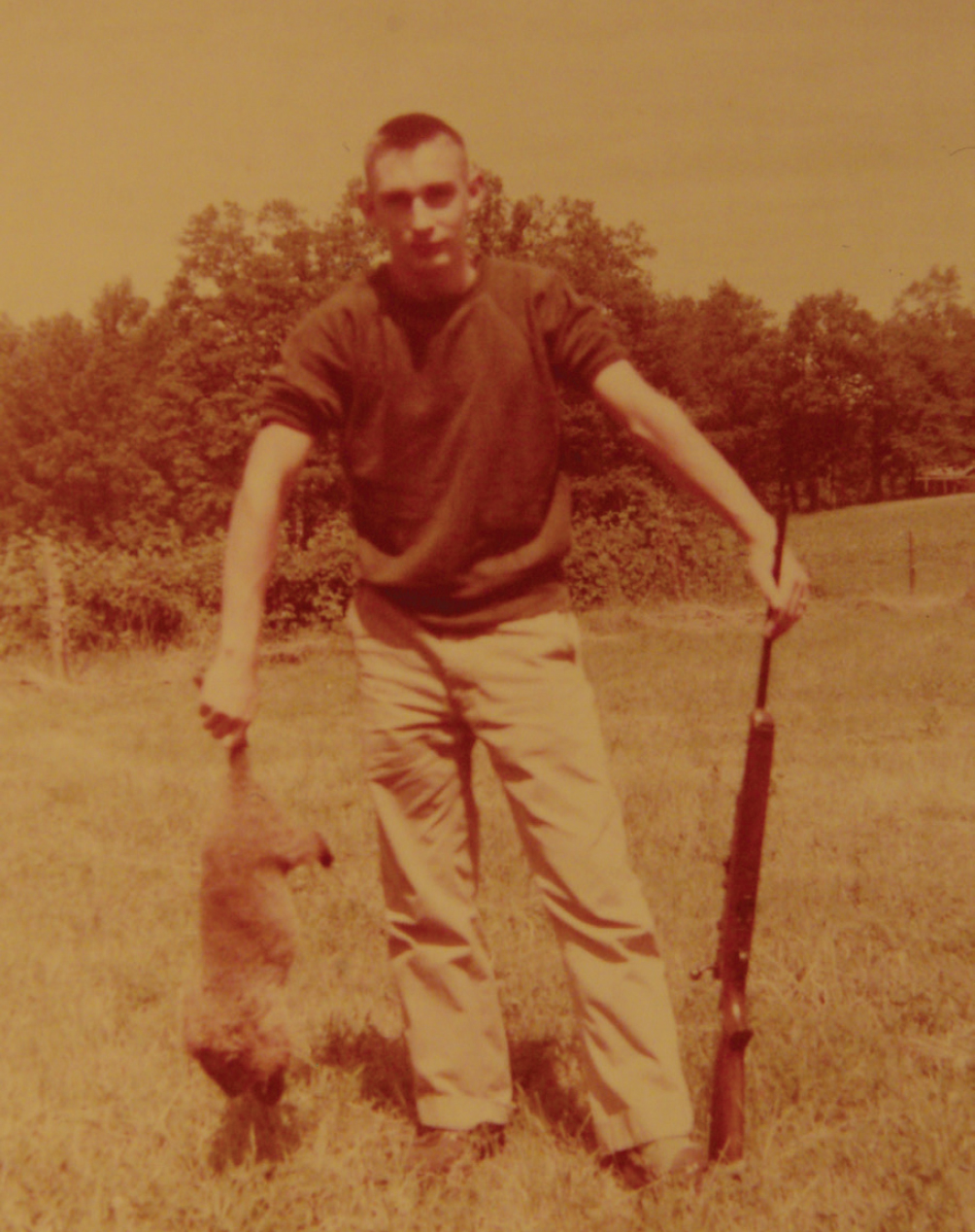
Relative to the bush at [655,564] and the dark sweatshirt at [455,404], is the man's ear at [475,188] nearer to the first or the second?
the dark sweatshirt at [455,404]

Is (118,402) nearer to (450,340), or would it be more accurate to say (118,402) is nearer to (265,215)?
(265,215)

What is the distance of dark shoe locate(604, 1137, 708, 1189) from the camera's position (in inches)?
123

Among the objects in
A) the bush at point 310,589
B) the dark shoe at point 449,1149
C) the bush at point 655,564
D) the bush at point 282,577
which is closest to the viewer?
the dark shoe at point 449,1149

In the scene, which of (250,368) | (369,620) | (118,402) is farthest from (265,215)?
(369,620)

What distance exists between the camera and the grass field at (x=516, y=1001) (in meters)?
3.21

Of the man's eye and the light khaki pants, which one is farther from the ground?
the man's eye

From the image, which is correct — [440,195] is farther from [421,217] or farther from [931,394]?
[931,394]

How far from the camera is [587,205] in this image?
3338cm

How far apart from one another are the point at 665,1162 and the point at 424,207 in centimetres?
229

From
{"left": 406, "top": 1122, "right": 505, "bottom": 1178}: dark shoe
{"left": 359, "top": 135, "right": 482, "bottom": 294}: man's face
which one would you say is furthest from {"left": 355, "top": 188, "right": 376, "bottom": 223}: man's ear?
{"left": 406, "top": 1122, "right": 505, "bottom": 1178}: dark shoe

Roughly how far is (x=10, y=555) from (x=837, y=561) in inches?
907

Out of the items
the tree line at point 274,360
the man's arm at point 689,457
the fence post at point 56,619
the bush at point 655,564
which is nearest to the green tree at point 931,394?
the tree line at point 274,360

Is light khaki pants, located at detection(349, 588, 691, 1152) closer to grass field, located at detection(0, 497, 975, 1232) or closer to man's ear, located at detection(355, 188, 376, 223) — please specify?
grass field, located at detection(0, 497, 975, 1232)

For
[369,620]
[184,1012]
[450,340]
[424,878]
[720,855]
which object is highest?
[450,340]
